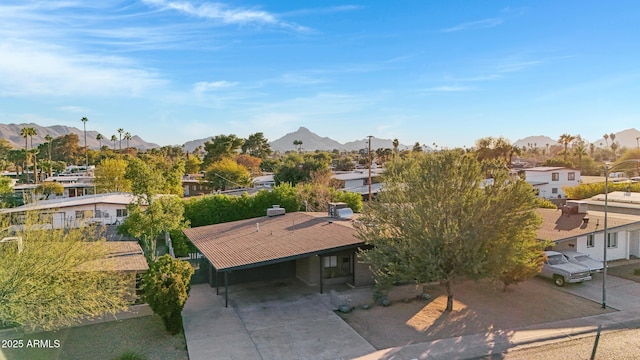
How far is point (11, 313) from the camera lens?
14531 mm

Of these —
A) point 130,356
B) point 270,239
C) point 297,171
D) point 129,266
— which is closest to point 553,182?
point 297,171

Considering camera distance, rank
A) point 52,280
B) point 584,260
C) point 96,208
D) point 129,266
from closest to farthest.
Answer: point 52,280 < point 129,266 < point 584,260 < point 96,208

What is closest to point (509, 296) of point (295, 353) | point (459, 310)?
point (459, 310)

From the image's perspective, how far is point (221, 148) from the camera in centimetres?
8400

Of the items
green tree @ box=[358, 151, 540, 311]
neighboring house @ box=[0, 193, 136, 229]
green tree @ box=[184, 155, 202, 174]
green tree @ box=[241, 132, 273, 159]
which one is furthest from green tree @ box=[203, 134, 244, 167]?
green tree @ box=[358, 151, 540, 311]

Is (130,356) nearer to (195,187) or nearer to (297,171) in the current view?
(297,171)

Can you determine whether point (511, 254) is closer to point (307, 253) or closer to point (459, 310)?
point (459, 310)

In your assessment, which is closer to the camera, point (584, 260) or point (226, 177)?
point (584, 260)

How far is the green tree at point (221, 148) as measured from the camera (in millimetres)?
84062

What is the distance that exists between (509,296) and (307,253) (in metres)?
10.3

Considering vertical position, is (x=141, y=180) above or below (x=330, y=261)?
above

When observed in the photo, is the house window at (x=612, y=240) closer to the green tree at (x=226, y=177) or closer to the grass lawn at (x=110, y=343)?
the grass lawn at (x=110, y=343)

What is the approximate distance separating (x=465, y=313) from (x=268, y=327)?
8.63m

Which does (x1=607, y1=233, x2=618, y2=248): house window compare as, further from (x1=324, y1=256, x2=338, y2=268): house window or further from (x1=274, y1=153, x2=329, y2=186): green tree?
(x1=274, y1=153, x2=329, y2=186): green tree
